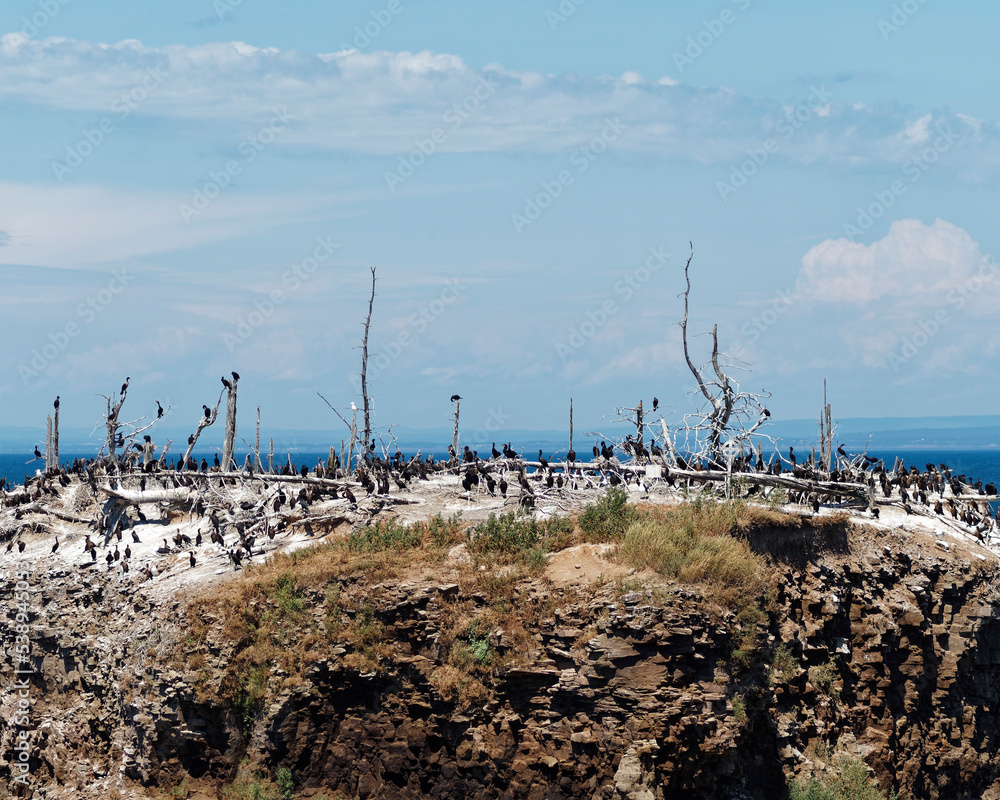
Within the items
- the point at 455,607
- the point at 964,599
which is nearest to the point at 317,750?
the point at 455,607

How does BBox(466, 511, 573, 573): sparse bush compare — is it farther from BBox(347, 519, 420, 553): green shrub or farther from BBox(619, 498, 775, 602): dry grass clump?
BBox(619, 498, 775, 602): dry grass clump

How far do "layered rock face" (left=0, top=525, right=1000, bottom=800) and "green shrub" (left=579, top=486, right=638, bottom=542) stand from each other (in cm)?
219

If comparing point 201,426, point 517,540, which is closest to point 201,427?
point 201,426

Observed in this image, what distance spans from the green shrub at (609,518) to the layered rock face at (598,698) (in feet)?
7.18

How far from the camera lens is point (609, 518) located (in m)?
21.7

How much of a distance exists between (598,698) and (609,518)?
4568 millimetres

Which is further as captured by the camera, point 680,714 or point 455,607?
point 455,607

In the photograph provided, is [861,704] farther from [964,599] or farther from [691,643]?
[691,643]

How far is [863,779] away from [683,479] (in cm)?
843

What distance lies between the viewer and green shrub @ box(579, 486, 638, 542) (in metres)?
21.2

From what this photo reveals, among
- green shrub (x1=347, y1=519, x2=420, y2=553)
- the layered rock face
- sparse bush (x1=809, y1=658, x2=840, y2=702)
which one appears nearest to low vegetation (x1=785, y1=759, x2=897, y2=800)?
the layered rock face

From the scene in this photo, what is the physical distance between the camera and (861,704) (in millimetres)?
21875

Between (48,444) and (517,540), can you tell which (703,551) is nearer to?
(517,540)

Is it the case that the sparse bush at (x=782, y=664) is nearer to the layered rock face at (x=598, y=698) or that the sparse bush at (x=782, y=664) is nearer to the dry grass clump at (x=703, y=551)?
the layered rock face at (x=598, y=698)
